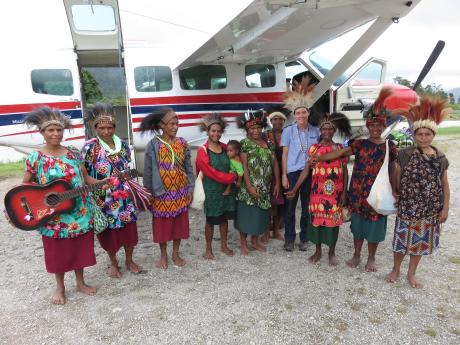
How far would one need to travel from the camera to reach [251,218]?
3889mm

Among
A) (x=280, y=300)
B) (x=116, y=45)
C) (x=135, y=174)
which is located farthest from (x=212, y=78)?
(x=280, y=300)

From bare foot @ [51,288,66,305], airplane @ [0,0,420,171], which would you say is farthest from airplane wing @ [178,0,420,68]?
bare foot @ [51,288,66,305]

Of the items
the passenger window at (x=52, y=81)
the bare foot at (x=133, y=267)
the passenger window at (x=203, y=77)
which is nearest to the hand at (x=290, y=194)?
the bare foot at (x=133, y=267)

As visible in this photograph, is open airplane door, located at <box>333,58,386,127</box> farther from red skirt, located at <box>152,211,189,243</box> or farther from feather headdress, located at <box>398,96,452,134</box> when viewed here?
red skirt, located at <box>152,211,189,243</box>

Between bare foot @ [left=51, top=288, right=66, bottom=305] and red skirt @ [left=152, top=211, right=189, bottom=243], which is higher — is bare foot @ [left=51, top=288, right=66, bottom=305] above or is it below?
below

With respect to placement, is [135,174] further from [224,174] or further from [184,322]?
[184,322]

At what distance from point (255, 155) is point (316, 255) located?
4.27 ft

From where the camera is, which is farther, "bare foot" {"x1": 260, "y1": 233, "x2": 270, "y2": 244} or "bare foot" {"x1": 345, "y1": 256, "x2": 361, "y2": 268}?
"bare foot" {"x1": 260, "y1": 233, "x2": 270, "y2": 244}

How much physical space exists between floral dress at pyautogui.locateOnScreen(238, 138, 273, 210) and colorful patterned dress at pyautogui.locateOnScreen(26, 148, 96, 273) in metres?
1.67

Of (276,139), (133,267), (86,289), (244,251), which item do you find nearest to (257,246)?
(244,251)

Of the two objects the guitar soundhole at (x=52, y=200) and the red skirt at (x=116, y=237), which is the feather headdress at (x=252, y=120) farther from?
the guitar soundhole at (x=52, y=200)

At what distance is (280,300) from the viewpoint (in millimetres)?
3053

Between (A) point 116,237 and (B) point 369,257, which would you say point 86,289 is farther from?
(B) point 369,257

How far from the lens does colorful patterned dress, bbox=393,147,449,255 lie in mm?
2935
